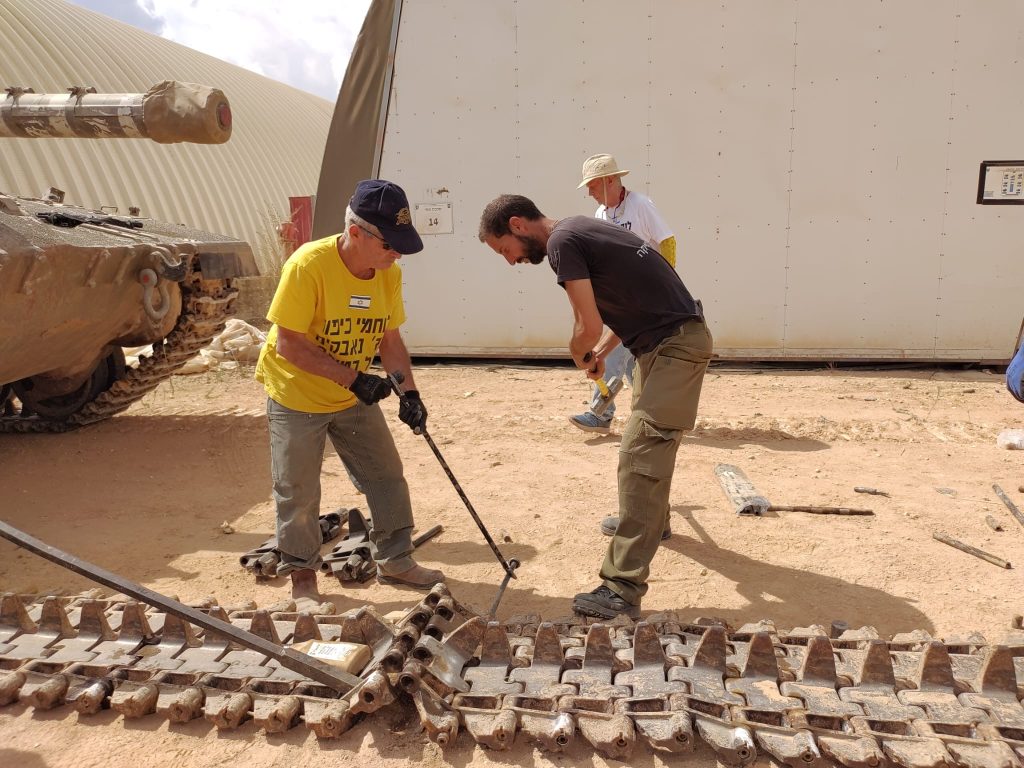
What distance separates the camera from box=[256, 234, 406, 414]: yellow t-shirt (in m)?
3.52

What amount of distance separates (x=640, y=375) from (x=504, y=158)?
6.13 meters

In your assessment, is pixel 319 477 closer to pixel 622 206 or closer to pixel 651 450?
pixel 651 450

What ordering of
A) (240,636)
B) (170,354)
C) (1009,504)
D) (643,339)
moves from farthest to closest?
1. (170,354)
2. (1009,504)
3. (643,339)
4. (240,636)

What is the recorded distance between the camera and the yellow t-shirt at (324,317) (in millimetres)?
3521

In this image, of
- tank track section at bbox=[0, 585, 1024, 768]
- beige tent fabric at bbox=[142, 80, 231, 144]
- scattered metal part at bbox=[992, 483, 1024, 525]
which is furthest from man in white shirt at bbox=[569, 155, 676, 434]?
tank track section at bbox=[0, 585, 1024, 768]

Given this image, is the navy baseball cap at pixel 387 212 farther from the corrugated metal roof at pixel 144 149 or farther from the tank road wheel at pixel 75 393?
the corrugated metal roof at pixel 144 149

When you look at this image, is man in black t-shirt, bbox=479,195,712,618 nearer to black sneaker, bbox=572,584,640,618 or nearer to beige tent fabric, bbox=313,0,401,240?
black sneaker, bbox=572,584,640,618

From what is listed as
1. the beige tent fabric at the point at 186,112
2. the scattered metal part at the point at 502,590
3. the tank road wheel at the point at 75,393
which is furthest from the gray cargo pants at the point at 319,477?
the tank road wheel at the point at 75,393

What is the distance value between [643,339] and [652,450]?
509 mm

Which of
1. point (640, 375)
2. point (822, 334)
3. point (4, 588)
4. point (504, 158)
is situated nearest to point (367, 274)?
point (640, 375)

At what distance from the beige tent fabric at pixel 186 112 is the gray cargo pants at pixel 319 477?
7.56 feet

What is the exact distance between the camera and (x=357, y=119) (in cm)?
965

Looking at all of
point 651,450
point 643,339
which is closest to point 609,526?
point 651,450

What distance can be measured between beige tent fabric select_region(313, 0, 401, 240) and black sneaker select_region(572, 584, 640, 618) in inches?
267
